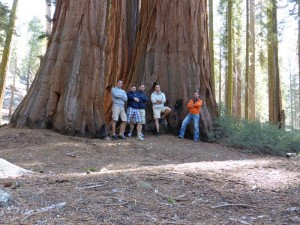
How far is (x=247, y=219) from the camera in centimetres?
278

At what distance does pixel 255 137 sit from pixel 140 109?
3.38 m

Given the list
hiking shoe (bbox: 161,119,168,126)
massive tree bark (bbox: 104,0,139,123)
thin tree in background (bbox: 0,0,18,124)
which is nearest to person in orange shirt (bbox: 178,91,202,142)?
hiking shoe (bbox: 161,119,168,126)

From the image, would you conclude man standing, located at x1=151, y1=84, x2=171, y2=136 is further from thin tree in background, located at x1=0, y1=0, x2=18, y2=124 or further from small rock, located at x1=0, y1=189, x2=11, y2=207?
thin tree in background, located at x1=0, y1=0, x2=18, y2=124

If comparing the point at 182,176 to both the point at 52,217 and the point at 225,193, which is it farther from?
the point at 52,217

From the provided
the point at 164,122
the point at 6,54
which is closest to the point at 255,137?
the point at 164,122

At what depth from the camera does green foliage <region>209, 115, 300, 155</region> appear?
29.5 feet

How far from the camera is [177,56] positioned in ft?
33.9

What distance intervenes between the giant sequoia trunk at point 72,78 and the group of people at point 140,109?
0.52 meters

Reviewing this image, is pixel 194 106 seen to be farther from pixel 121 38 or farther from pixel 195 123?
pixel 121 38

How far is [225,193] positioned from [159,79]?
23.2ft

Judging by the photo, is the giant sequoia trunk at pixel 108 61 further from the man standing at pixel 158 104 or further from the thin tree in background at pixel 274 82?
the thin tree in background at pixel 274 82

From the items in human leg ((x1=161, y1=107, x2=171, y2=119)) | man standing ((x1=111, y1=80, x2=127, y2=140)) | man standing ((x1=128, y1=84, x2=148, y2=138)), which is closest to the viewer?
man standing ((x1=111, y1=80, x2=127, y2=140))

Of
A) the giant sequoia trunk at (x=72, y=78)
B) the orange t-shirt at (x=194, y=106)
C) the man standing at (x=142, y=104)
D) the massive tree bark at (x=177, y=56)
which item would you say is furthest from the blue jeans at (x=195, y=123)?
the giant sequoia trunk at (x=72, y=78)

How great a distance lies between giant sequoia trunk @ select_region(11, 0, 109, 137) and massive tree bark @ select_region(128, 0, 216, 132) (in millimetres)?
2250
